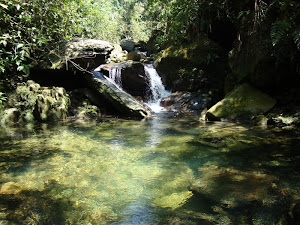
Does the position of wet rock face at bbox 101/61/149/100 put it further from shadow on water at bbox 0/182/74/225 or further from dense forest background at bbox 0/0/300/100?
shadow on water at bbox 0/182/74/225

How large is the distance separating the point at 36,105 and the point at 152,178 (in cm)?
646

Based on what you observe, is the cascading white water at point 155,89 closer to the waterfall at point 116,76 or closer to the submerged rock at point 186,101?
the submerged rock at point 186,101

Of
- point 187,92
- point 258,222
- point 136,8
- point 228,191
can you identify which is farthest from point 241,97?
point 136,8

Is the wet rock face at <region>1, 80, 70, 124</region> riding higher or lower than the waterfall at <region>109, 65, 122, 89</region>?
lower

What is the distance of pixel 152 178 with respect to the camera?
3428 mm

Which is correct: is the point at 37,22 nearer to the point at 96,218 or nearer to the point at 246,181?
the point at 96,218

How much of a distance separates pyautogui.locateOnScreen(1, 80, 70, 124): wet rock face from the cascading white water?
451 cm

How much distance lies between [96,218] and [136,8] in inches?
1307

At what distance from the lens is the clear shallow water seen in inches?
97.7

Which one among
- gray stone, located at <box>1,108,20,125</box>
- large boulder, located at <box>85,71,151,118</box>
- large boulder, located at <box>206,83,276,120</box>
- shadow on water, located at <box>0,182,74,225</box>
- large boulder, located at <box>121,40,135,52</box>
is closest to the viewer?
shadow on water, located at <box>0,182,74,225</box>

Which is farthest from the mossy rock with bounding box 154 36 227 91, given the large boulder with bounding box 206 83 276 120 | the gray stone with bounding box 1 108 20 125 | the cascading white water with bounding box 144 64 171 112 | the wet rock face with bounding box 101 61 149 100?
the gray stone with bounding box 1 108 20 125

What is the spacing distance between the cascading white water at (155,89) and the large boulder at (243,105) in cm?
448

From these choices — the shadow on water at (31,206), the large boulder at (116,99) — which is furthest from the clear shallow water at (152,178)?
the large boulder at (116,99)

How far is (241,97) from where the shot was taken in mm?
7582
